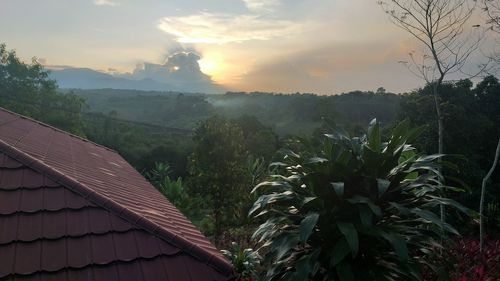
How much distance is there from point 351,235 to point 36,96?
92.1 feet

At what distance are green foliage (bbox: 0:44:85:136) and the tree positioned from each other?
47.1 feet

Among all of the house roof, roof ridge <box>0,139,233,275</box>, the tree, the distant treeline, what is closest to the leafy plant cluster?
roof ridge <box>0,139,233,275</box>

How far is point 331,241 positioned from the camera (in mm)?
4090

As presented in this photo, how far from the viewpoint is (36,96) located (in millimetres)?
27328

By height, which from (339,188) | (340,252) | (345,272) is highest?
(339,188)

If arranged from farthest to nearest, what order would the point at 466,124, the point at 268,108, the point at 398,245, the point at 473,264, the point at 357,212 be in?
1. the point at 268,108
2. the point at 466,124
3. the point at 473,264
4. the point at 357,212
5. the point at 398,245

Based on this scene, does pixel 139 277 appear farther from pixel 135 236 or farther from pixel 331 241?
pixel 331 241

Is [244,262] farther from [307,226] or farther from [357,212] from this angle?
[307,226]

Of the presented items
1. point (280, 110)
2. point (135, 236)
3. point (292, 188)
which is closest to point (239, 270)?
point (292, 188)

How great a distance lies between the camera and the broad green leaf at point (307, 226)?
140 inches

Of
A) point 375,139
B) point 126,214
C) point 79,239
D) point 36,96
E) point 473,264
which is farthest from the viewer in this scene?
point 36,96

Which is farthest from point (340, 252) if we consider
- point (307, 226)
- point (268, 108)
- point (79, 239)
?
point (268, 108)

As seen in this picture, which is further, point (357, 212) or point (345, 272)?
point (357, 212)

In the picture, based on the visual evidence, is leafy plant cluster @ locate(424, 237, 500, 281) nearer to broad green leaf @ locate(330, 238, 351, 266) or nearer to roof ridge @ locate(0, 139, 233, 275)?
broad green leaf @ locate(330, 238, 351, 266)
